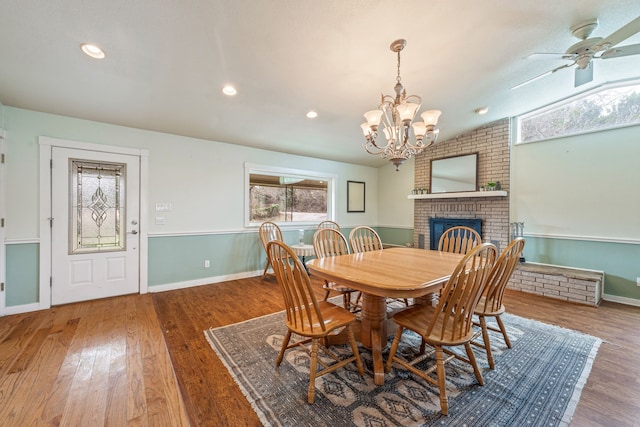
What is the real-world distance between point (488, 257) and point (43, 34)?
346cm

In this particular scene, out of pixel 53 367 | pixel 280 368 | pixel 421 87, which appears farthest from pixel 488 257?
pixel 53 367

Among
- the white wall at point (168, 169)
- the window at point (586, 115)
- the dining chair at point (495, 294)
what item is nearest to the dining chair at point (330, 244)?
the dining chair at point (495, 294)

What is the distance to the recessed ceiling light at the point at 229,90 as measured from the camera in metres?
2.72

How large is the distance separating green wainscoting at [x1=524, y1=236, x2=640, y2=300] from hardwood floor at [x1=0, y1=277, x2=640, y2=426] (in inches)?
13.1

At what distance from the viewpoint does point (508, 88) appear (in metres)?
3.23

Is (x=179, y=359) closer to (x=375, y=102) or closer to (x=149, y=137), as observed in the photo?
(x=149, y=137)

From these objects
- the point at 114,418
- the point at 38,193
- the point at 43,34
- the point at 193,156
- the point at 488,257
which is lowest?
the point at 114,418

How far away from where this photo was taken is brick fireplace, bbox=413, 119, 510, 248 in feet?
14.0

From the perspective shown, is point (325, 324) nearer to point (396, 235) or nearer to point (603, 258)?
point (603, 258)

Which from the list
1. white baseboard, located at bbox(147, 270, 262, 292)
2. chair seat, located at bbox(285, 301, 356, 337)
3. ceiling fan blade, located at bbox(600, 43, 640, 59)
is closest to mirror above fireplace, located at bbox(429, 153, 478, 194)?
ceiling fan blade, located at bbox(600, 43, 640, 59)

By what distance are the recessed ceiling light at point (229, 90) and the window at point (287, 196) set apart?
1.60m

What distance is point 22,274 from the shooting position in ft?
9.28

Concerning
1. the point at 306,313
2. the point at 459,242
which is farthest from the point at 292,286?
the point at 459,242

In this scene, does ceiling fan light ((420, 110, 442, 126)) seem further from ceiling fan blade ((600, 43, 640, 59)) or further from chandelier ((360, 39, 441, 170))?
ceiling fan blade ((600, 43, 640, 59))
